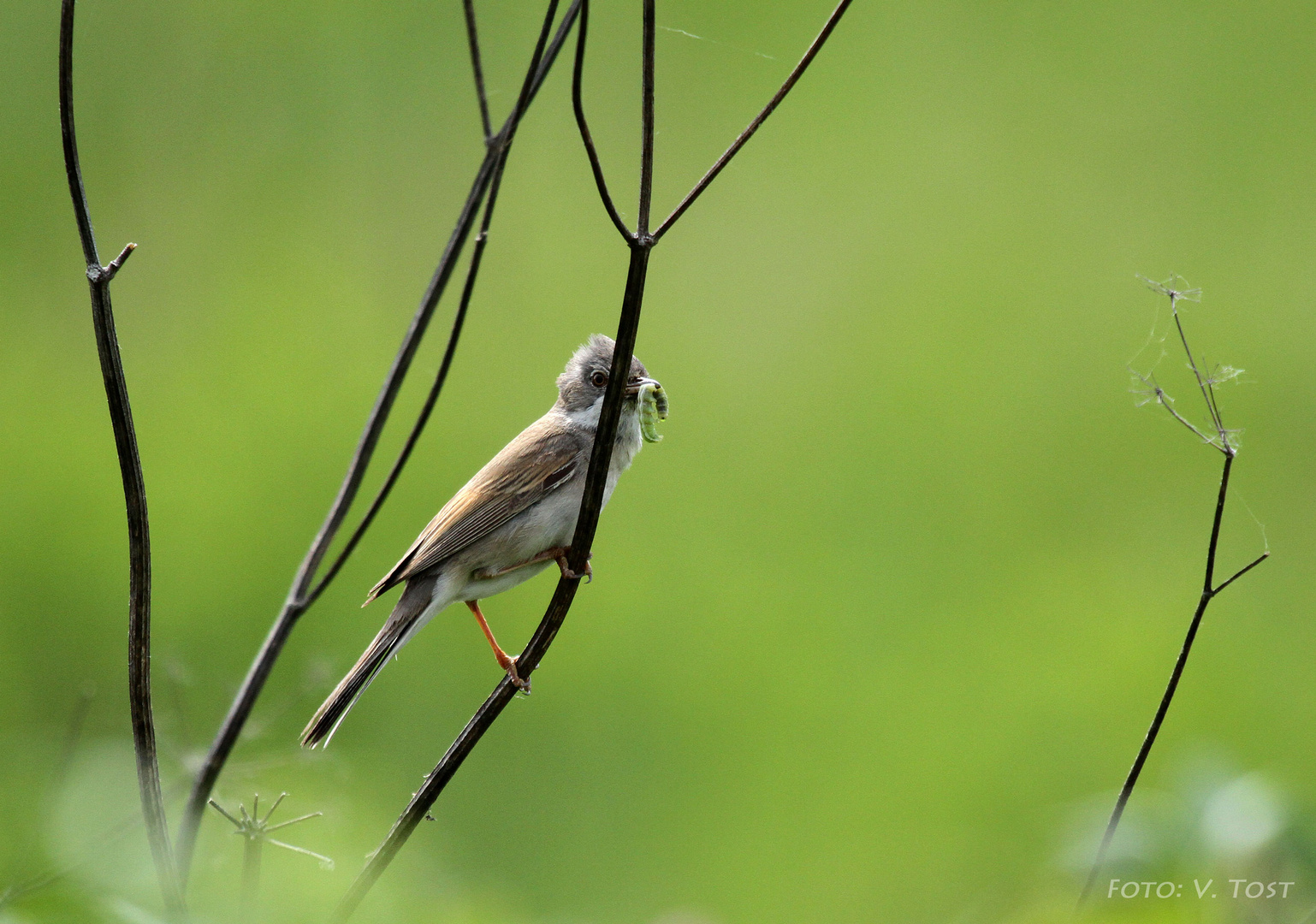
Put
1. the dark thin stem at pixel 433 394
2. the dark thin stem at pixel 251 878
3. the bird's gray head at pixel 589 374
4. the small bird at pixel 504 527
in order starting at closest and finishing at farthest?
the dark thin stem at pixel 251 878 → the dark thin stem at pixel 433 394 → the small bird at pixel 504 527 → the bird's gray head at pixel 589 374

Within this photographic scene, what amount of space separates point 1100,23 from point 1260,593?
→ 263cm

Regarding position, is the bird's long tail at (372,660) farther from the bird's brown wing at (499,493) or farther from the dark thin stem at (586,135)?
the dark thin stem at (586,135)

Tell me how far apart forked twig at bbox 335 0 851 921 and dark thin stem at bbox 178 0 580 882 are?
261 mm

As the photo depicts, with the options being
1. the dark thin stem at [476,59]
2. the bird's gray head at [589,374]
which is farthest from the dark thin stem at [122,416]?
the bird's gray head at [589,374]

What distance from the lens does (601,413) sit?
1182 mm

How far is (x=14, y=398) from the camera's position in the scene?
4.84m

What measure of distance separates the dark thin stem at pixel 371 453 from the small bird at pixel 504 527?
1.40 feet

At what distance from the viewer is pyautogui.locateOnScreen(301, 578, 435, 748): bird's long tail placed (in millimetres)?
1672

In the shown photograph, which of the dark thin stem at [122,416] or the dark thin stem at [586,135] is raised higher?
the dark thin stem at [586,135]

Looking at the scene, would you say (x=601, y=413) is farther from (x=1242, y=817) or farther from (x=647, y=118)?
(x=1242, y=817)

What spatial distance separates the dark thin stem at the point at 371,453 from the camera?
1315mm

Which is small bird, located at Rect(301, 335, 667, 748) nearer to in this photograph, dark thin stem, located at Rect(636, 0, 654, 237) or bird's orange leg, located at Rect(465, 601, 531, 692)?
bird's orange leg, located at Rect(465, 601, 531, 692)

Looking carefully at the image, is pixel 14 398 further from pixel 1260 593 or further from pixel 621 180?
pixel 1260 593

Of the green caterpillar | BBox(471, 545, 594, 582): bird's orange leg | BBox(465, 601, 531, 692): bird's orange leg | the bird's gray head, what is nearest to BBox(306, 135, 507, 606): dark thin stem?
BBox(465, 601, 531, 692): bird's orange leg
